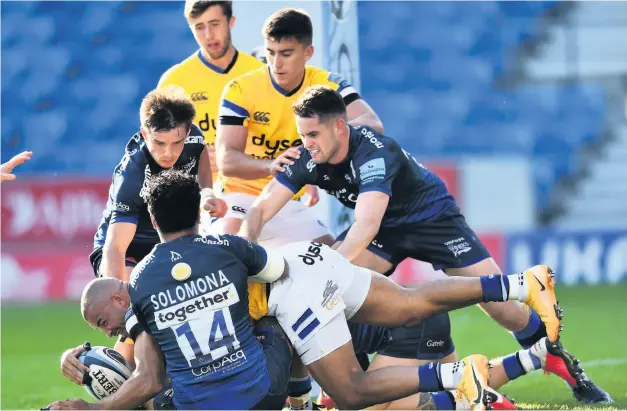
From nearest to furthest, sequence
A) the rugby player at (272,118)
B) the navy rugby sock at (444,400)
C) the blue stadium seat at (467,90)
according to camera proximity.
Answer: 1. the navy rugby sock at (444,400)
2. the rugby player at (272,118)
3. the blue stadium seat at (467,90)

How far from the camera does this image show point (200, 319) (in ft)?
16.2

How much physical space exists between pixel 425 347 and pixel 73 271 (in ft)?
24.3

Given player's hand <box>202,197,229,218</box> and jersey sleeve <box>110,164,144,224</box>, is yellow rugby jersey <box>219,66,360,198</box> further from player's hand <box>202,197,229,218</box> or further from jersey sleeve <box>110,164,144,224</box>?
player's hand <box>202,197,229,218</box>

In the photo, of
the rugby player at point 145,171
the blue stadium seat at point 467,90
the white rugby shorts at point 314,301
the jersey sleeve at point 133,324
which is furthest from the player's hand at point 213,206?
the blue stadium seat at point 467,90

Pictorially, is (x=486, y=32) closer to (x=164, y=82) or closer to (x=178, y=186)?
(x=164, y=82)

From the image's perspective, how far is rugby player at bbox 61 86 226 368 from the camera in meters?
6.05

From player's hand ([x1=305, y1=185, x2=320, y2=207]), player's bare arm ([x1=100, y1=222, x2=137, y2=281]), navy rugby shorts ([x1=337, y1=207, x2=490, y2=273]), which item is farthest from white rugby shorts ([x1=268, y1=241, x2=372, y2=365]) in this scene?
player's hand ([x1=305, y1=185, x2=320, y2=207])

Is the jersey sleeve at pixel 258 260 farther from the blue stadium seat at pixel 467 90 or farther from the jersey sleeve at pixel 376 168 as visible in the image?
the blue stadium seat at pixel 467 90

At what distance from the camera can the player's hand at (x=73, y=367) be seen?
5375mm

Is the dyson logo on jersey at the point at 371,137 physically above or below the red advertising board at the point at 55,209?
above

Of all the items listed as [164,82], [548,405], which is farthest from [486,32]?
[548,405]

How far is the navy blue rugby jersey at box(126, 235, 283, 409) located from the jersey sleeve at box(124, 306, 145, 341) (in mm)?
17

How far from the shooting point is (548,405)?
251 inches

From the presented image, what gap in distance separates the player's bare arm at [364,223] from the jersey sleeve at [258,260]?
25.3 inches
